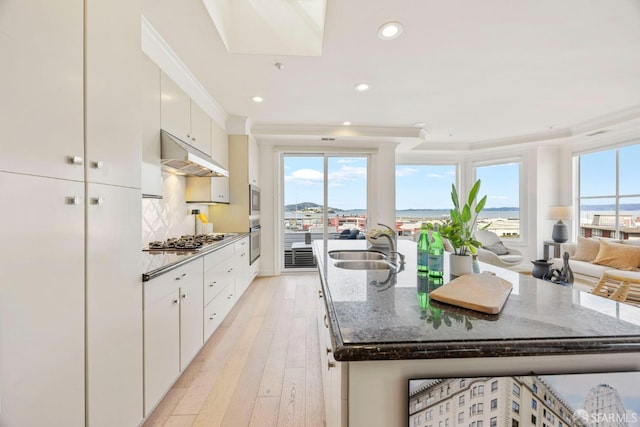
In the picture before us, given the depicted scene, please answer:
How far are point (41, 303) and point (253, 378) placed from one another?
57.1 inches

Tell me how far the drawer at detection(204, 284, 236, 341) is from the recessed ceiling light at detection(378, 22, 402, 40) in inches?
106

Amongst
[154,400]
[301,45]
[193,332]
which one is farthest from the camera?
[301,45]

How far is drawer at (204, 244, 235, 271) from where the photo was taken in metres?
2.18

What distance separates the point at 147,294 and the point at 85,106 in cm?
96

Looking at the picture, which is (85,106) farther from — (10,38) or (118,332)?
(118,332)

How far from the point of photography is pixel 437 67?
253 centimetres

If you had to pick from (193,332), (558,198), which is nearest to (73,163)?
(193,332)

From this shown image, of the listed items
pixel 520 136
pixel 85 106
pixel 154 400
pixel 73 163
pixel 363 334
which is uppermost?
pixel 520 136

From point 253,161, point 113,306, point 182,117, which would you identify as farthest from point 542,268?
point 182,117

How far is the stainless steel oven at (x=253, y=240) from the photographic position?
152 inches

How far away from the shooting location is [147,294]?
1.39 metres

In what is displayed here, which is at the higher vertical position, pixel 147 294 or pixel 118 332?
pixel 147 294

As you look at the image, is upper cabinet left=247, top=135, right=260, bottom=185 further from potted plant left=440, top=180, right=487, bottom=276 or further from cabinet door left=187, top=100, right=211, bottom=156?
potted plant left=440, top=180, right=487, bottom=276

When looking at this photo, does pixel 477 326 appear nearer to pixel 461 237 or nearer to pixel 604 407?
pixel 604 407
